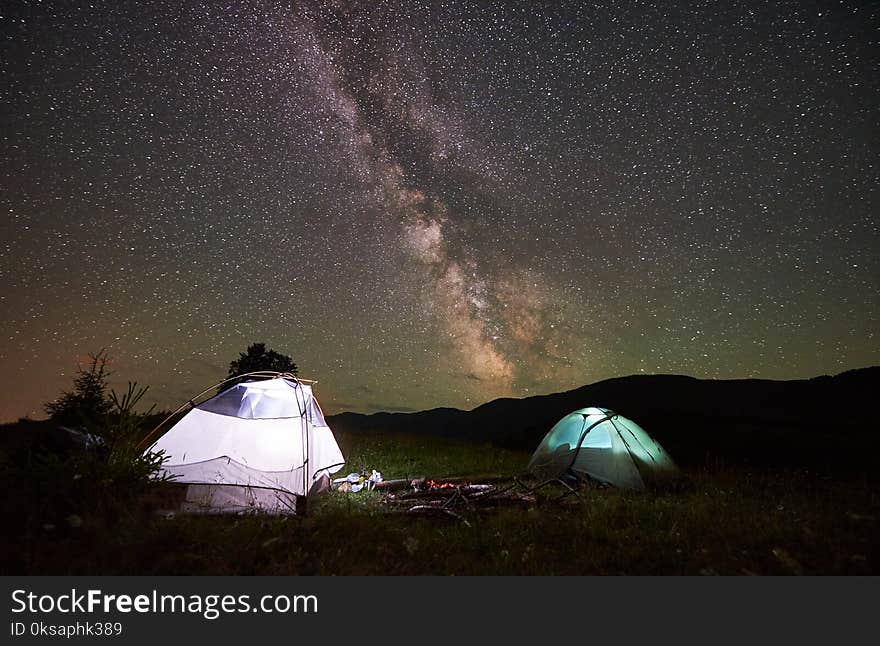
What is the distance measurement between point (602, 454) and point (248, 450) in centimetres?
738

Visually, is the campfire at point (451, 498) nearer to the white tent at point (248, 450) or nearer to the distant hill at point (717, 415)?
the white tent at point (248, 450)

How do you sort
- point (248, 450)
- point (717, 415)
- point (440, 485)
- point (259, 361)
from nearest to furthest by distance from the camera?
1. point (248, 450)
2. point (440, 485)
3. point (259, 361)
4. point (717, 415)

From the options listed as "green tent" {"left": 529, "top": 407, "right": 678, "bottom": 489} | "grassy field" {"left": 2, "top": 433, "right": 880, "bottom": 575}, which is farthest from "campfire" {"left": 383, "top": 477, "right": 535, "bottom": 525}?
"green tent" {"left": 529, "top": 407, "right": 678, "bottom": 489}

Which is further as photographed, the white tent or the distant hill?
the distant hill

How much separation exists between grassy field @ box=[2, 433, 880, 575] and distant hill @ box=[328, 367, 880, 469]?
9.83 meters

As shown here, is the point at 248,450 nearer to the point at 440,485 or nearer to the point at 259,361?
the point at 440,485

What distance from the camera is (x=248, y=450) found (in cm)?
776

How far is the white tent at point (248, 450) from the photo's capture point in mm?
7434

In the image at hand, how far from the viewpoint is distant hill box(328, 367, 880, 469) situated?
28.2 meters

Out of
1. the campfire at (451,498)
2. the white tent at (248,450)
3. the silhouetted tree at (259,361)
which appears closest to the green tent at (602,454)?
the campfire at (451,498)

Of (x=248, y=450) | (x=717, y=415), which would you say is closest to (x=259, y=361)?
(x=248, y=450)

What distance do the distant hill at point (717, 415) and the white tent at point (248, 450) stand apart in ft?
42.9

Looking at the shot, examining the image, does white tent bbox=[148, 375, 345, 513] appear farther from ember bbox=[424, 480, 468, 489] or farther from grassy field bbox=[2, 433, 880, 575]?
ember bbox=[424, 480, 468, 489]
